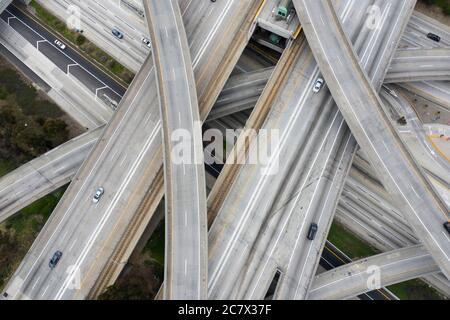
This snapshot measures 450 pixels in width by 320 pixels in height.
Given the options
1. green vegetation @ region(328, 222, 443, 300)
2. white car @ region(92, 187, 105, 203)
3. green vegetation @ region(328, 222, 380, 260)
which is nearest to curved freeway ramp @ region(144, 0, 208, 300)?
white car @ region(92, 187, 105, 203)

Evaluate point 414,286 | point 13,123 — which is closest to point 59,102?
point 13,123

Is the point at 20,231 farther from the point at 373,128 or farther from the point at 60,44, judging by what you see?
the point at 373,128

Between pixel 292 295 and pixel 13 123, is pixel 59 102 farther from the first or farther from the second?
pixel 292 295

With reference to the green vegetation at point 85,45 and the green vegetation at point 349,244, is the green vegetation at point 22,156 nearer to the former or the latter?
the green vegetation at point 85,45

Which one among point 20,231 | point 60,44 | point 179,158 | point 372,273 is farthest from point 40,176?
point 372,273

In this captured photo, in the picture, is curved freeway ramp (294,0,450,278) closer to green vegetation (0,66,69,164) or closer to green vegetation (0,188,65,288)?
green vegetation (0,66,69,164)

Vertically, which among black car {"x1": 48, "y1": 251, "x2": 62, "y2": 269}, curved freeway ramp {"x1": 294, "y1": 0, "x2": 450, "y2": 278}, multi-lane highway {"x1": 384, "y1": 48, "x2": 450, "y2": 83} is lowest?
black car {"x1": 48, "y1": 251, "x2": 62, "y2": 269}
